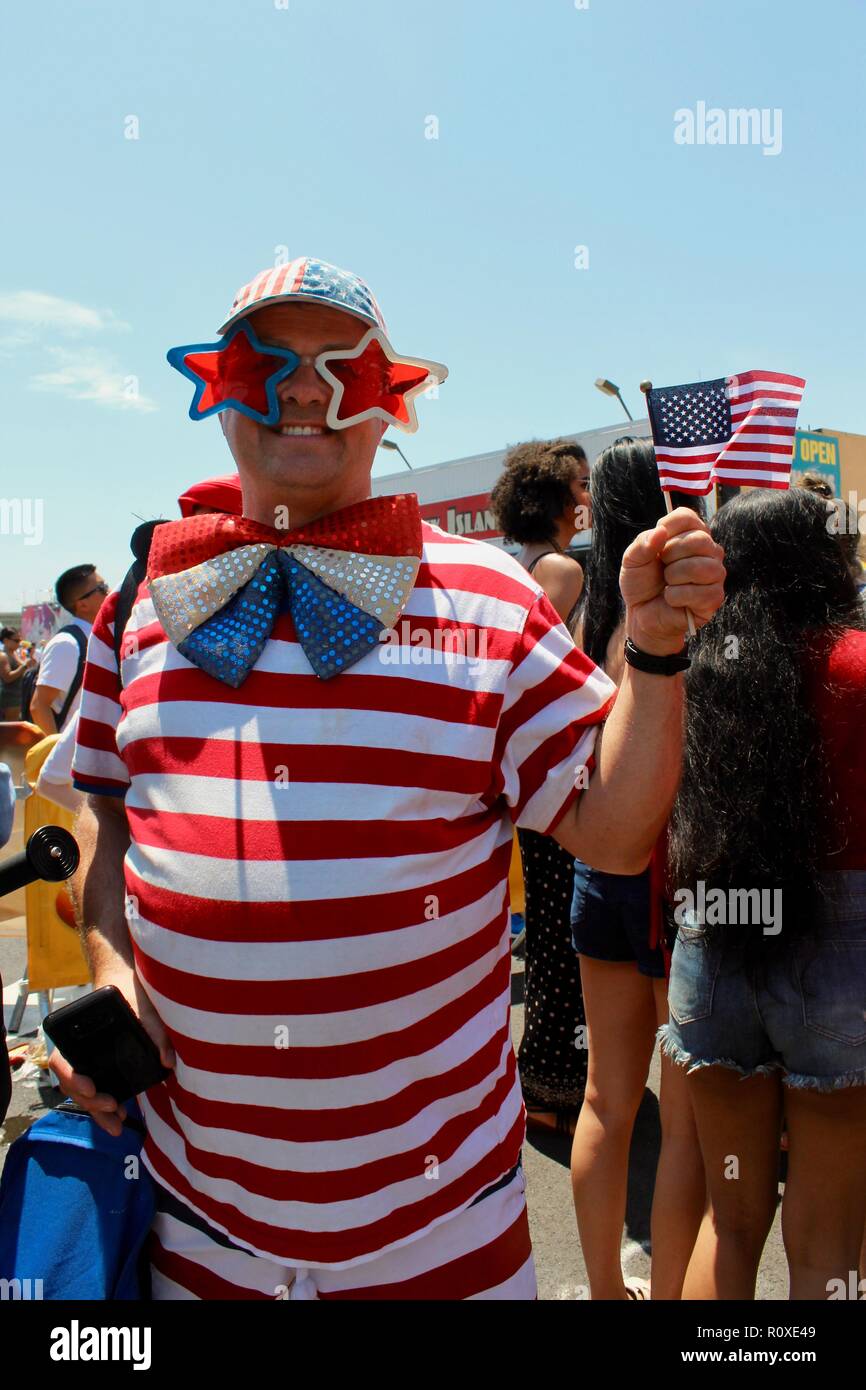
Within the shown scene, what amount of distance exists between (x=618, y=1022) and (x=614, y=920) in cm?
28

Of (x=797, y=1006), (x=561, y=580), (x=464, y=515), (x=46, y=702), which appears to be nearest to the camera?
(x=797, y=1006)

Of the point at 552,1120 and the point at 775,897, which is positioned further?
the point at 552,1120

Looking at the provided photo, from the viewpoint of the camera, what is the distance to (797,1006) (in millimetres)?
2156

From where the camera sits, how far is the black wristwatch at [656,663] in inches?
54.0

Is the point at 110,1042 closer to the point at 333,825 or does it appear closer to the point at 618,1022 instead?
the point at 333,825

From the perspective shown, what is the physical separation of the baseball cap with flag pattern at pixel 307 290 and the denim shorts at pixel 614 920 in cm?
155

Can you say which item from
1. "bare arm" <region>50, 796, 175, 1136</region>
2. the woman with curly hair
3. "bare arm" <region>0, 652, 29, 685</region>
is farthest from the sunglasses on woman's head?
"bare arm" <region>0, 652, 29, 685</region>

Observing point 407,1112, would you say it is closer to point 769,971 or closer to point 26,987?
point 769,971

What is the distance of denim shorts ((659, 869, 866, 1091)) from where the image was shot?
2115 mm

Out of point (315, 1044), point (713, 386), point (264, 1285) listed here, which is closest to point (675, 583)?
point (713, 386)

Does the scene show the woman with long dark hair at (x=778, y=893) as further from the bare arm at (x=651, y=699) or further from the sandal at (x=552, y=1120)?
the sandal at (x=552, y=1120)

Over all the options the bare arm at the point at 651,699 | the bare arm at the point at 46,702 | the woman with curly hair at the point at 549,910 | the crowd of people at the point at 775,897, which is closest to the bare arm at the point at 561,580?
the woman with curly hair at the point at 549,910

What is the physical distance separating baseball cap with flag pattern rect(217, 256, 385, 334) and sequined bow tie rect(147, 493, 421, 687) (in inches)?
12.2

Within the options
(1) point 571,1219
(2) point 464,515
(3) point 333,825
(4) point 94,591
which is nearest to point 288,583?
(3) point 333,825
